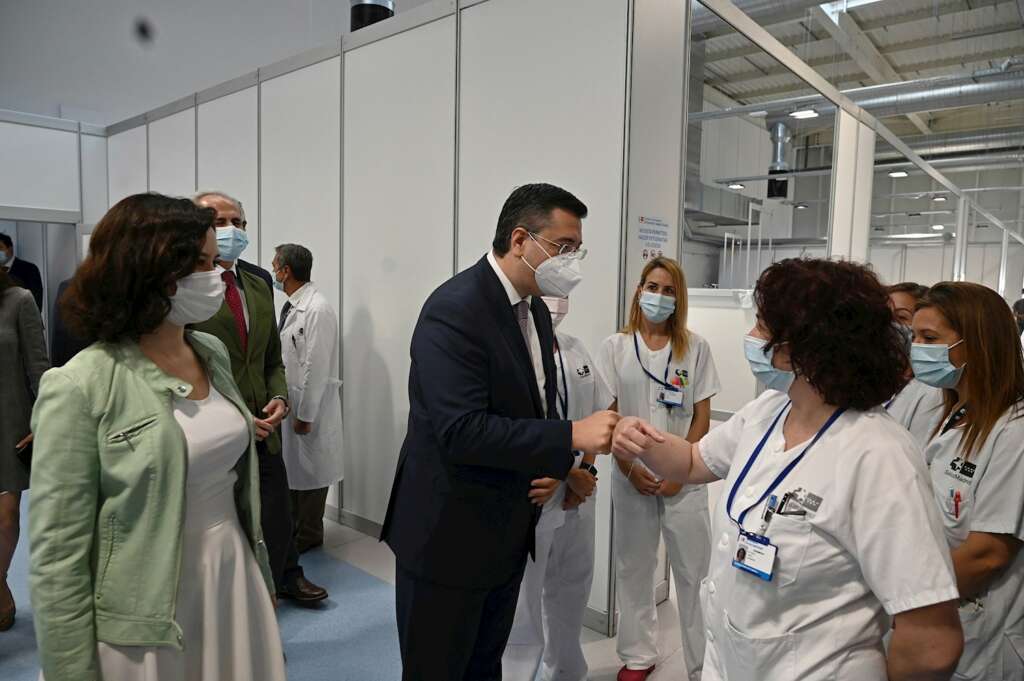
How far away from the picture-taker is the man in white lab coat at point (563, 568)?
6.82ft

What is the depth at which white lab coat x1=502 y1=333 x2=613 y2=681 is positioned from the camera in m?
2.15

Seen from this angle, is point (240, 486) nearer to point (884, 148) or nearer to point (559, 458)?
point (559, 458)

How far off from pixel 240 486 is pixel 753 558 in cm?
114

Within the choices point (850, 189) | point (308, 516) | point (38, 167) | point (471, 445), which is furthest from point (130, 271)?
point (38, 167)

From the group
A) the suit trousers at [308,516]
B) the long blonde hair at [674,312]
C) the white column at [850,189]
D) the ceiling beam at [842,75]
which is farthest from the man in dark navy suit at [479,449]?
the ceiling beam at [842,75]

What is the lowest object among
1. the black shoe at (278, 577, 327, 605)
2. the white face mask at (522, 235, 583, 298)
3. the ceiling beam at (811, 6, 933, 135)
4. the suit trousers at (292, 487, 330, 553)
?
the black shoe at (278, 577, 327, 605)

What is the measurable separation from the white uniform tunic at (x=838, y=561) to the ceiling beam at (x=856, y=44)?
701cm

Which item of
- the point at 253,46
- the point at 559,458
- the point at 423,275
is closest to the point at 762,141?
the point at 253,46

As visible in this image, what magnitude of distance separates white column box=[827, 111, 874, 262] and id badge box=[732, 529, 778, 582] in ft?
15.1

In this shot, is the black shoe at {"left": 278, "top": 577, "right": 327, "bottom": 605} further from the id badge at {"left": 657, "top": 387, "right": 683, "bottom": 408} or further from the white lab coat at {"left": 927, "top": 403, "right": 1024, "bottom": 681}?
the white lab coat at {"left": 927, "top": 403, "right": 1024, "bottom": 681}

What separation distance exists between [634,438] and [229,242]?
171 cm

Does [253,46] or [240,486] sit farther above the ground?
[253,46]

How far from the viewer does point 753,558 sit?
1187 mm

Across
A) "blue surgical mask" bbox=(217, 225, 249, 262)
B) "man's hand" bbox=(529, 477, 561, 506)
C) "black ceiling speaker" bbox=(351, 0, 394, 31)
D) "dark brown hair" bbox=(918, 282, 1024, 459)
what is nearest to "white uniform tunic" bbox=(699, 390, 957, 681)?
"man's hand" bbox=(529, 477, 561, 506)
